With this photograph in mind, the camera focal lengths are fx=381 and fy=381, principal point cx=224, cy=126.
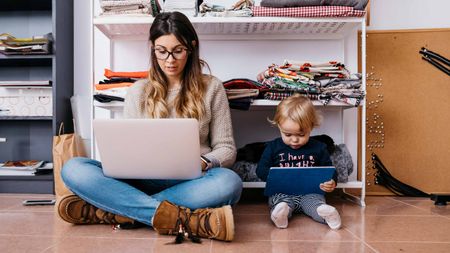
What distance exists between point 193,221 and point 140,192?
0.71ft

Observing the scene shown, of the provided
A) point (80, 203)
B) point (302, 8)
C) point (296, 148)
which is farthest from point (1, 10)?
point (296, 148)

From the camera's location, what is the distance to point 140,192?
1279 millimetres

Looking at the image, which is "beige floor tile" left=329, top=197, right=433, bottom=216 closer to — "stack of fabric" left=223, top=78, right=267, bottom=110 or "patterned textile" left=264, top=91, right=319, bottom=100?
"patterned textile" left=264, top=91, right=319, bottom=100

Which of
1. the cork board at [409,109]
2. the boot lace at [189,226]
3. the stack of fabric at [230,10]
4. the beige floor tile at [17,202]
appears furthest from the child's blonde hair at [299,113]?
the beige floor tile at [17,202]

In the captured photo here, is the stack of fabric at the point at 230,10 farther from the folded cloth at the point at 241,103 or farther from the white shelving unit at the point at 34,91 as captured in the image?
the white shelving unit at the point at 34,91

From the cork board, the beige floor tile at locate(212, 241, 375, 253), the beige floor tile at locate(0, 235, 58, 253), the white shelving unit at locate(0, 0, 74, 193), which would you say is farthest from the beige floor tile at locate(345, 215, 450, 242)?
the white shelving unit at locate(0, 0, 74, 193)

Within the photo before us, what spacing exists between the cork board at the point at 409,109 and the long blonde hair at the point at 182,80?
3.67ft

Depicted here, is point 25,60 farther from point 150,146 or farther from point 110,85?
point 150,146

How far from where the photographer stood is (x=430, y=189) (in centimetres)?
215

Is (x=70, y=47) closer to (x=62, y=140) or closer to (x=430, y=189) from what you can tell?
(x=62, y=140)

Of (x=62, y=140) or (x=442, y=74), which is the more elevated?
(x=442, y=74)

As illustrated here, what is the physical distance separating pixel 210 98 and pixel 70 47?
118 centimetres

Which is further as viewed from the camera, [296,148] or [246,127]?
[246,127]

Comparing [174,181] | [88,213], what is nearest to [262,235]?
[174,181]
